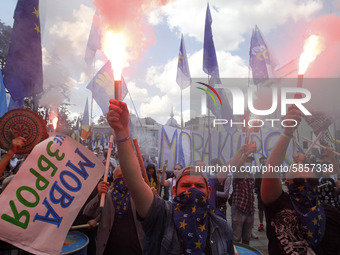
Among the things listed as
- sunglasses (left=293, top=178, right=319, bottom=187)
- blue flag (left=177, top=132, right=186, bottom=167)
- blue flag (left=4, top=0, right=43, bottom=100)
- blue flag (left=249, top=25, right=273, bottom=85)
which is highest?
blue flag (left=249, top=25, right=273, bottom=85)

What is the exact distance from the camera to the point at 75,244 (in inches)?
123

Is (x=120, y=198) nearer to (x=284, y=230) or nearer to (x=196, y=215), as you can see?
(x=196, y=215)

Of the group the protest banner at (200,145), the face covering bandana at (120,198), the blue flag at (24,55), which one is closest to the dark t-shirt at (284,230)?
the face covering bandana at (120,198)

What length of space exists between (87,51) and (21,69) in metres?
6.62

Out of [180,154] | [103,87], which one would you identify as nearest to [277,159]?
[180,154]

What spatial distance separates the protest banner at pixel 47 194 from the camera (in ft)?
7.95

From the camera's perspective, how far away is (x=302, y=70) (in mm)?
1719

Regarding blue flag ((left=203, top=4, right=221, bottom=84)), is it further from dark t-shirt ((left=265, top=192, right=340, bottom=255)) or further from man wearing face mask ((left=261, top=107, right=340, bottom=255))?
dark t-shirt ((left=265, top=192, right=340, bottom=255))

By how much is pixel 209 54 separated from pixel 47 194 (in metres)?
10.3

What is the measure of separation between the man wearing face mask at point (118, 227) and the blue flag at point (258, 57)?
977 cm

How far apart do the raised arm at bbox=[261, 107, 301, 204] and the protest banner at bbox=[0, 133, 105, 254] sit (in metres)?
1.71

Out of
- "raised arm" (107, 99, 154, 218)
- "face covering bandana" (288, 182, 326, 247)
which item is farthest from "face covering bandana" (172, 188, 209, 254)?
"face covering bandana" (288, 182, 326, 247)

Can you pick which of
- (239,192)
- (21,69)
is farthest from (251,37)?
(21,69)

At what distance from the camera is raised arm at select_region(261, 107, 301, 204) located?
69.6 inches
